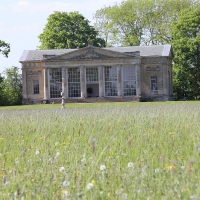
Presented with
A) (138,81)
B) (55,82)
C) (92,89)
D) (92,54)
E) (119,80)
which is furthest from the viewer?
(92,89)

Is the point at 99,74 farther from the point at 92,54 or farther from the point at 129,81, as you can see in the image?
the point at 129,81

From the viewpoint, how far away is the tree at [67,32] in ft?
216

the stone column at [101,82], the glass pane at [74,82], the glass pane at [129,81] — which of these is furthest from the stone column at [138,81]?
the glass pane at [74,82]

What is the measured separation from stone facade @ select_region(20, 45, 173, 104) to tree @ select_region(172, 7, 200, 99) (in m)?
1.26

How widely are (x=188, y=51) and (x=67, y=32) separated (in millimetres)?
16351

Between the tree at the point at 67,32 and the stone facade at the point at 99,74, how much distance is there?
750cm

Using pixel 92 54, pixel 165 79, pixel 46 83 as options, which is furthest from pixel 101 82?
pixel 165 79

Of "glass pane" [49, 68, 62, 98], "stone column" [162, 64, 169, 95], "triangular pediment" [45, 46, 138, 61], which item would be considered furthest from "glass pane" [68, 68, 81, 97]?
"stone column" [162, 64, 169, 95]

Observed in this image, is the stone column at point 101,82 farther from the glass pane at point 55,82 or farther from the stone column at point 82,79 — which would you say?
the glass pane at point 55,82

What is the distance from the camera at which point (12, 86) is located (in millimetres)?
61438

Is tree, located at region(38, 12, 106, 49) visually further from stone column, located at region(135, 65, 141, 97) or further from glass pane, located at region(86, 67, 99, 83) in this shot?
stone column, located at region(135, 65, 141, 97)

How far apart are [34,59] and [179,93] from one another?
17.7m

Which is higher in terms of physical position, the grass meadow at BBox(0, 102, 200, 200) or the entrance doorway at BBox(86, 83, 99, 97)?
the entrance doorway at BBox(86, 83, 99, 97)

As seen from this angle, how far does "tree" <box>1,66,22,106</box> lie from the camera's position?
58259 mm
